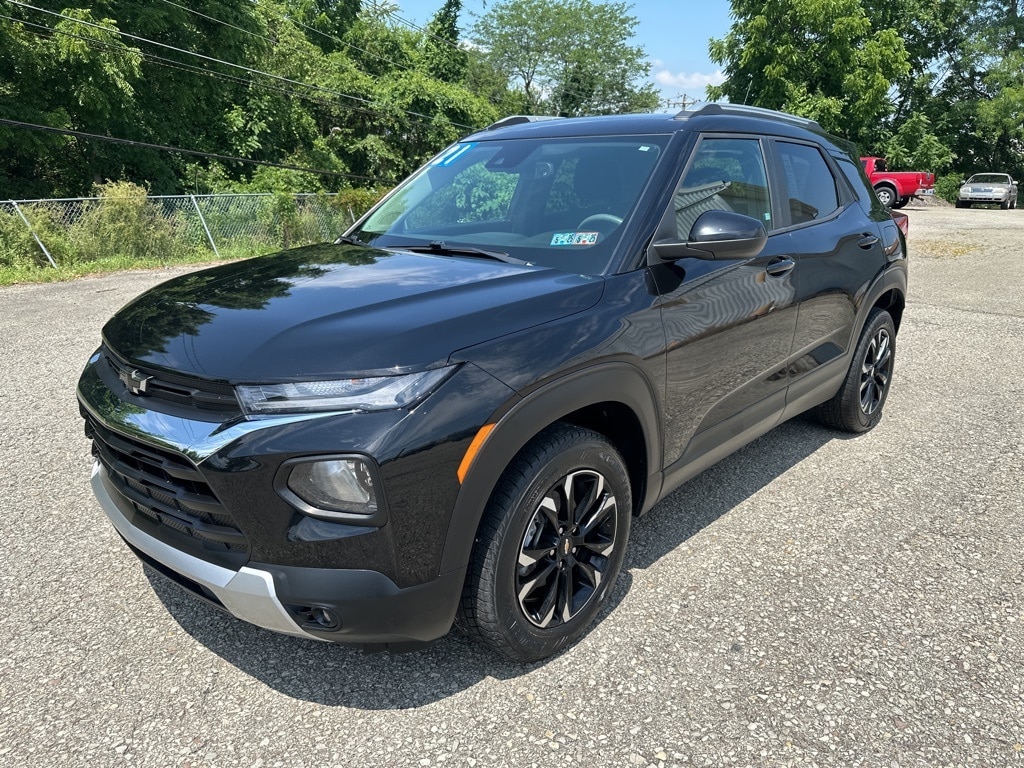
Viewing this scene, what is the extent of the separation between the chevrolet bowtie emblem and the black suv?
0.04 feet

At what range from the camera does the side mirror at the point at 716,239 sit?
2.65m

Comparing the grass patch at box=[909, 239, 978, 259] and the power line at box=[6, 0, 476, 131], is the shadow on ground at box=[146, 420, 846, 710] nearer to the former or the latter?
the grass patch at box=[909, 239, 978, 259]

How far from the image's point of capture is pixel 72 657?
2570 millimetres

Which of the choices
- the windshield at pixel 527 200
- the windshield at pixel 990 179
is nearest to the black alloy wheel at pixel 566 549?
the windshield at pixel 527 200

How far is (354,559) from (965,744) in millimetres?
1895

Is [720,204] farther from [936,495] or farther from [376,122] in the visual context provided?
[376,122]

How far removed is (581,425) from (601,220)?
0.81 meters

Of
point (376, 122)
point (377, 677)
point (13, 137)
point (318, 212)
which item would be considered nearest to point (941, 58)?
point (376, 122)

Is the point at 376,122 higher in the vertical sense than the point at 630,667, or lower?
higher

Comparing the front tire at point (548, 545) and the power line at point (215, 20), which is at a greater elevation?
the power line at point (215, 20)

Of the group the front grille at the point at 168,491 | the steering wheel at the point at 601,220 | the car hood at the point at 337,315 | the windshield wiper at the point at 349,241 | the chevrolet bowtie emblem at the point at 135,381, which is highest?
the steering wheel at the point at 601,220

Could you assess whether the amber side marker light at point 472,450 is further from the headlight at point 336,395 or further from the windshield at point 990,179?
the windshield at point 990,179

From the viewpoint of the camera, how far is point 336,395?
1966mm

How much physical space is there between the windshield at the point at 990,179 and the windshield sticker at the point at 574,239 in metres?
37.6
